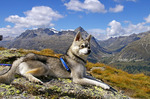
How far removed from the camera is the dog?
21.5ft

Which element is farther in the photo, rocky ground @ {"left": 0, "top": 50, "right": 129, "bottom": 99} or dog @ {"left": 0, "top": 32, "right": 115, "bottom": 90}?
dog @ {"left": 0, "top": 32, "right": 115, "bottom": 90}

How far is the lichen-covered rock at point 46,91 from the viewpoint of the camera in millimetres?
4910

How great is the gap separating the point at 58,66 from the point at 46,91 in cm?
243

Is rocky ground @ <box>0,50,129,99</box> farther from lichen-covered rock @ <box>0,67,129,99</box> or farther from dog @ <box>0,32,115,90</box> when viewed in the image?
dog @ <box>0,32,115,90</box>

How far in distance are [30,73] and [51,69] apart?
1.31 m

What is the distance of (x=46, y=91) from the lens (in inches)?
215

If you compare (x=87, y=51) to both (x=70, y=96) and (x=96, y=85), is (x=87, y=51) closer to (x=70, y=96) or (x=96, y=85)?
(x=96, y=85)

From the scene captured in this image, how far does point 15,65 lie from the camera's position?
6715 millimetres

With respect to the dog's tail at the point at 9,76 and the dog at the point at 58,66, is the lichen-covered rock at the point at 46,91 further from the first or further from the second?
the dog at the point at 58,66

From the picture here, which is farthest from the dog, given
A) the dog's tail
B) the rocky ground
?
the rocky ground

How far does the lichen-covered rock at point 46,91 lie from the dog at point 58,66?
35 centimetres

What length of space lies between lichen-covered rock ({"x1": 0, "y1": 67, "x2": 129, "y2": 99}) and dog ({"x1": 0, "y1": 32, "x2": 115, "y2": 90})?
350 millimetres

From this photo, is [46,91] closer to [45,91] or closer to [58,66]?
[45,91]

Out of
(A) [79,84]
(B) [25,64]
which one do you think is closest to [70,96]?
(A) [79,84]
